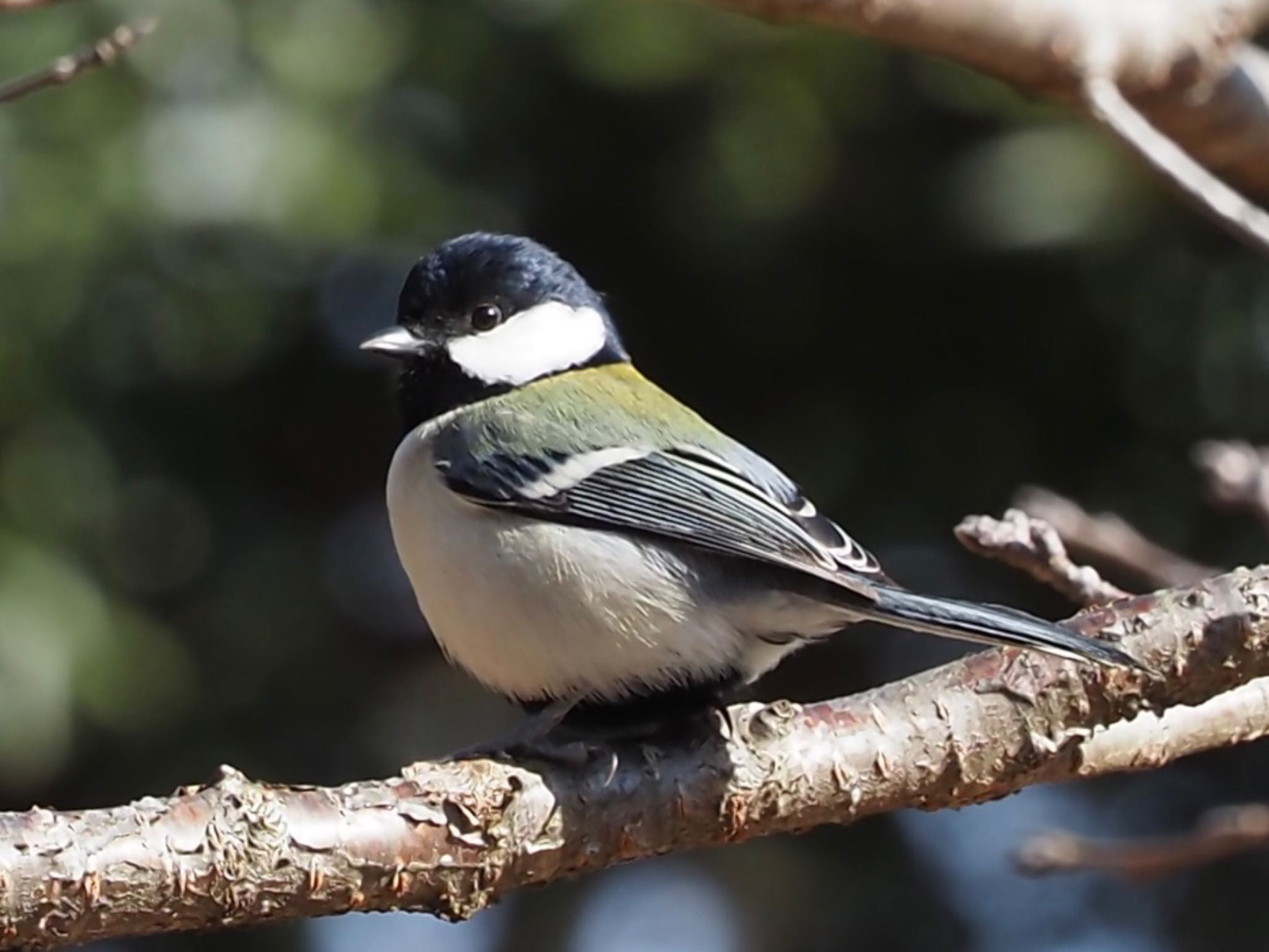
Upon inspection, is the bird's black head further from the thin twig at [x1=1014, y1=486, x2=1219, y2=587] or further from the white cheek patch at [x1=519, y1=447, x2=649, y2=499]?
the thin twig at [x1=1014, y1=486, x2=1219, y2=587]

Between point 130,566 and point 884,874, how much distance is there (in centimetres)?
141

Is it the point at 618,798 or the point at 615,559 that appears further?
the point at 615,559

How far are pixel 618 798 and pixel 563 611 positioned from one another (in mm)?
244

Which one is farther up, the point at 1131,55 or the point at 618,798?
the point at 1131,55

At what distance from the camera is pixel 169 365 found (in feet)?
9.54

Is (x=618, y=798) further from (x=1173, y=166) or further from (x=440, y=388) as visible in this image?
(x=1173, y=166)

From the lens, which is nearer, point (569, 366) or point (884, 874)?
point (569, 366)

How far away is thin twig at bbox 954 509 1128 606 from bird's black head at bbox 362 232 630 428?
0.58 meters

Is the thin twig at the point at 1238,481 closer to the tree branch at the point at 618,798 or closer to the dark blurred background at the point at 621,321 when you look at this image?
the tree branch at the point at 618,798

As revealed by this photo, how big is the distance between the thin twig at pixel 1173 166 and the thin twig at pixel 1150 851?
61cm

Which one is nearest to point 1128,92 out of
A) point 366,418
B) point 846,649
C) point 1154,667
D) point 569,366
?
point 569,366

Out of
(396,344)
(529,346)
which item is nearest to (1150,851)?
(529,346)

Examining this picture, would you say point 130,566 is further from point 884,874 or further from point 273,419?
point 884,874

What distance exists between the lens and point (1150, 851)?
80.0 inches
